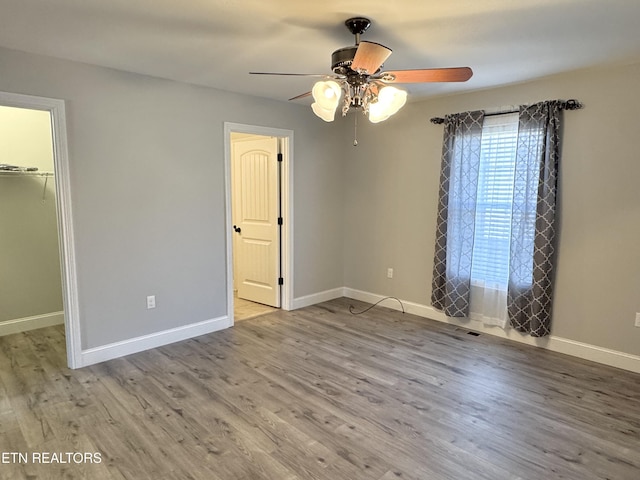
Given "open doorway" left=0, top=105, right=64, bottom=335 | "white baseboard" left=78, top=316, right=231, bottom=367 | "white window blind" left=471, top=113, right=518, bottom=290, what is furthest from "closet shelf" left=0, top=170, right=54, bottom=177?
"white window blind" left=471, top=113, right=518, bottom=290

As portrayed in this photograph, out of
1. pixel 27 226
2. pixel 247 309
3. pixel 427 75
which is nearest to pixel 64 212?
pixel 27 226

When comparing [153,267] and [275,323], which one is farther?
[275,323]

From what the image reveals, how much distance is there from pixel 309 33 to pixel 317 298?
11.1 ft

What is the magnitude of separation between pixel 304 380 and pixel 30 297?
124 inches

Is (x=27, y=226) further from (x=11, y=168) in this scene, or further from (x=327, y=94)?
(x=327, y=94)

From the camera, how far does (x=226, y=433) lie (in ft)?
7.75

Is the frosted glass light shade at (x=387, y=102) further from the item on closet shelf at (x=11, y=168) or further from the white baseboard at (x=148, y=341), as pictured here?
the item on closet shelf at (x=11, y=168)

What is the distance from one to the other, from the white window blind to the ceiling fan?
1.90 meters

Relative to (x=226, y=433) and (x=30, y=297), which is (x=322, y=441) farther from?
(x=30, y=297)

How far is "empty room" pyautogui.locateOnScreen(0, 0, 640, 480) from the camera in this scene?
221 centimetres

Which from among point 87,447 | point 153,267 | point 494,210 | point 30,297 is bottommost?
point 87,447

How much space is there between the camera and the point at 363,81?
227cm

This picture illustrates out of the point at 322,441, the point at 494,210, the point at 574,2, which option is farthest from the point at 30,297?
the point at 574,2

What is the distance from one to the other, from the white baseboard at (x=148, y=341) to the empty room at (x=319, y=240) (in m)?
0.02
